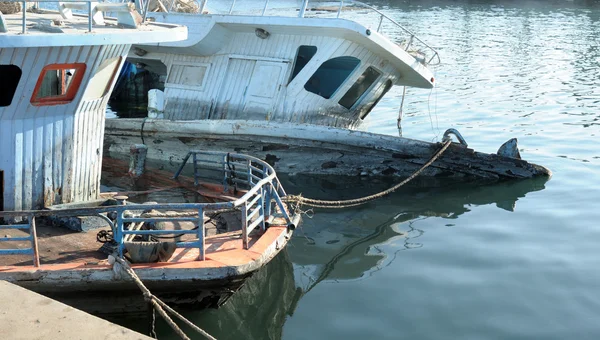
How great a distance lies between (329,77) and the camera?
14.8 meters

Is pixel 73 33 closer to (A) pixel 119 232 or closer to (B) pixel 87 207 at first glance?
(B) pixel 87 207

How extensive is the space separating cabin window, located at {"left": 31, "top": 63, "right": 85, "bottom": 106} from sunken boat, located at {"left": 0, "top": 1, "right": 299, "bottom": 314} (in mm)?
12

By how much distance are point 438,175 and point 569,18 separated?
1338 inches

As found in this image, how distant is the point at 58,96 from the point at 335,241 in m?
4.61

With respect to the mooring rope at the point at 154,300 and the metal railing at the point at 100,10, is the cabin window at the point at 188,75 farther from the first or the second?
the mooring rope at the point at 154,300

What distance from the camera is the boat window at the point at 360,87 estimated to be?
48.7 feet

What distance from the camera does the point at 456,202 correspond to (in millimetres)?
13031

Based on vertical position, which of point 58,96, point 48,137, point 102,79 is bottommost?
point 48,137

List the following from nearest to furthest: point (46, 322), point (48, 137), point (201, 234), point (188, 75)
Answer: point (46, 322) → point (201, 234) → point (48, 137) → point (188, 75)

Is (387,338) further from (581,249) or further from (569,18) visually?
(569,18)

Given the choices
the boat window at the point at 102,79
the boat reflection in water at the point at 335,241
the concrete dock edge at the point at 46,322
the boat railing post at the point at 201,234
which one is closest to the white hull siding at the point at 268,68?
the boat reflection in water at the point at 335,241

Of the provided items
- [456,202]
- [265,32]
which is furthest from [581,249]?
[265,32]

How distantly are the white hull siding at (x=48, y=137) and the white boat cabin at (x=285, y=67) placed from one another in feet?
18.2

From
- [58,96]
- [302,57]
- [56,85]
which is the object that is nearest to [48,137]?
[58,96]
